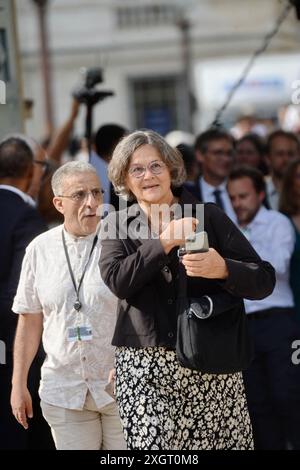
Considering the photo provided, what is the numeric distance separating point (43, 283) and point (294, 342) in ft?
7.03

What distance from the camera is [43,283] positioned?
525 cm

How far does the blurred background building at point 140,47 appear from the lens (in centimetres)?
3109

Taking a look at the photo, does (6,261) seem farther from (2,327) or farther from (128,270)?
(128,270)

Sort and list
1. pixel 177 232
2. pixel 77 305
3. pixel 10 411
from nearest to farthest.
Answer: pixel 177 232, pixel 77 305, pixel 10 411

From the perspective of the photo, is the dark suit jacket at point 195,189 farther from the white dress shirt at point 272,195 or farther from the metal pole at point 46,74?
the metal pole at point 46,74

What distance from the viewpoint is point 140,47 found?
1304 inches

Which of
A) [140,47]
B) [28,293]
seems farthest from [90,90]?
[140,47]

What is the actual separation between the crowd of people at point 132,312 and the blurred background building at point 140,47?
76.9ft

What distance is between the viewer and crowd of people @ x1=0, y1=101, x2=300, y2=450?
4.59 meters

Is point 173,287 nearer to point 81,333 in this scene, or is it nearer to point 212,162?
point 81,333

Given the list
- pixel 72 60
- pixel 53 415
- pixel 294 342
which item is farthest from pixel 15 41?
pixel 72 60

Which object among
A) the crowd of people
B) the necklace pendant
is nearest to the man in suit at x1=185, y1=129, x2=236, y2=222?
the crowd of people

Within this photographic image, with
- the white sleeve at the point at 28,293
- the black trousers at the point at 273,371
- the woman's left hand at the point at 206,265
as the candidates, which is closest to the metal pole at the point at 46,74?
the black trousers at the point at 273,371

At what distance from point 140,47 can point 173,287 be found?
29.0 m
